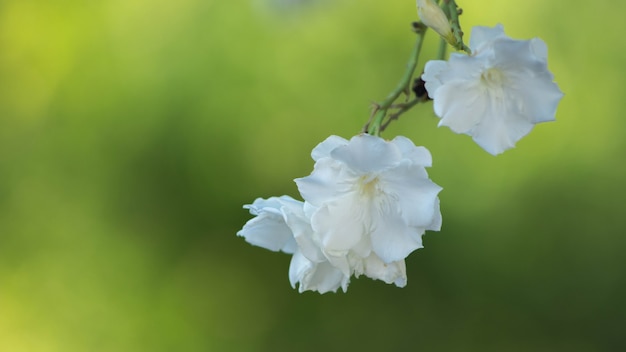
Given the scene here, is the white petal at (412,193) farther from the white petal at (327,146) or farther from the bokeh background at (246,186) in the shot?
the bokeh background at (246,186)

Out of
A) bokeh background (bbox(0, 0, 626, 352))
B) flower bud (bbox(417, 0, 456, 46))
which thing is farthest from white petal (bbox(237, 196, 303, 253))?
bokeh background (bbox(0, 0, 626, 352))

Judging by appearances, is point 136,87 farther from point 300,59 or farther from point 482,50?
point 482,50

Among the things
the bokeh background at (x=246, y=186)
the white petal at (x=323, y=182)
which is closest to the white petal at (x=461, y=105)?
the white petal at (x=323, y=182)

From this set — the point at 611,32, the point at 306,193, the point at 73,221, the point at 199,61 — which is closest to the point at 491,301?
the point at 611,32

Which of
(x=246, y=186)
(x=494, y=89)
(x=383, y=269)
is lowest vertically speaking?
(x=383, y=269)

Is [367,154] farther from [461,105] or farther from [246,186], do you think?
[246,186]

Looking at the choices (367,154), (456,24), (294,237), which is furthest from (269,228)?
(456,24)

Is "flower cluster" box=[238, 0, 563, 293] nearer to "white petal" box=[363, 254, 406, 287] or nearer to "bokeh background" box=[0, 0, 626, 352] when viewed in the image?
"white petal" box=[363, 254, 406, 287]
